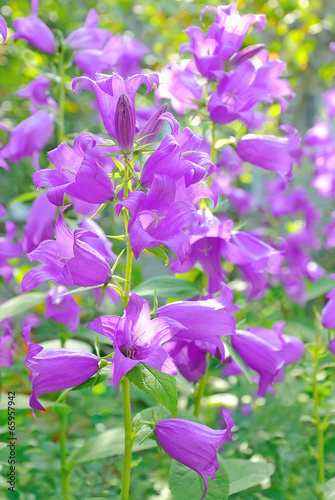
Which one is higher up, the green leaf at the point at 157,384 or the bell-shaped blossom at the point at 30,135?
the bell-shaped blossom at the point at 30,135

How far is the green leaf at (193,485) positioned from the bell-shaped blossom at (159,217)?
40cm

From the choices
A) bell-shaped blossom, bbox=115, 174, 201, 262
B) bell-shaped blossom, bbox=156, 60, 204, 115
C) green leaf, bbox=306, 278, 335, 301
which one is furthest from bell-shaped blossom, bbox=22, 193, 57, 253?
green leaf, bbox=306, 278, 335, 301

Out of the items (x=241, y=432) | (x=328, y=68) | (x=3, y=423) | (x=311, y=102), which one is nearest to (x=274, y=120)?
(x=328, y=68)

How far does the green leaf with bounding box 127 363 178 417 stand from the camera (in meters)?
0.75

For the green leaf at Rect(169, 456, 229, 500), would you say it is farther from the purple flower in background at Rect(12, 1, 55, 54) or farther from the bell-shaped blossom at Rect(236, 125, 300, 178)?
the purple flower in background at Rect(12, 1, 55, 54)

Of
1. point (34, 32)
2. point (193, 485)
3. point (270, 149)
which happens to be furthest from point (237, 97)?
point (193, 485)

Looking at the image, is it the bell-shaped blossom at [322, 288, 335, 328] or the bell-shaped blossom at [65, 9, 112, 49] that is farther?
the bell-shaped blossom at [65, 9, 112, 49]

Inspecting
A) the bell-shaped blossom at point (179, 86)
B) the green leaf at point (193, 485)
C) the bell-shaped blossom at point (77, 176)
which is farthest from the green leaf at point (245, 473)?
the bell-shaped blossom at point (179, 86)

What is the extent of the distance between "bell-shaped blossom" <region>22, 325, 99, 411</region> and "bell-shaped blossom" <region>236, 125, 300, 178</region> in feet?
1.85

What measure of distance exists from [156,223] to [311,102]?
15.2 feet

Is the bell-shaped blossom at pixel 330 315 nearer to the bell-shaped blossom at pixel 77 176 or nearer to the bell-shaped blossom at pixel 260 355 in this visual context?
the bell-shaped blossom at pixel 260 355

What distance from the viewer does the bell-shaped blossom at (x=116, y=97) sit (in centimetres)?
79

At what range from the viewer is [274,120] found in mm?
3365

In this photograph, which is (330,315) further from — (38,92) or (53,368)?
(38,92)
